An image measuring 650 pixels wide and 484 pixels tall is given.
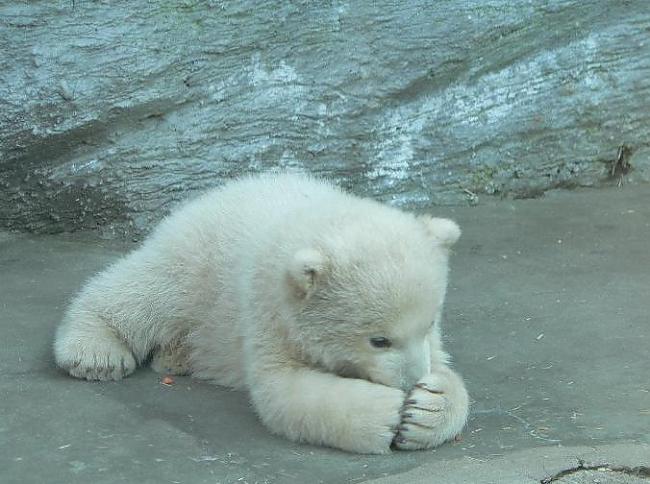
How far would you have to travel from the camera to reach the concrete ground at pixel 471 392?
366cm

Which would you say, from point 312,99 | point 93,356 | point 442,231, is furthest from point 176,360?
point 312,99

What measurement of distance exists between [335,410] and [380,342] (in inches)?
11.2

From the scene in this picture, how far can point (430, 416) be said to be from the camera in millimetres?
3824

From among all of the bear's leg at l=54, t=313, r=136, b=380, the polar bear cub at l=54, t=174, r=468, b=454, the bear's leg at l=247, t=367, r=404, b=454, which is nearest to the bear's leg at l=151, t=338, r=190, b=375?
the polar bear cub at l=54, t=174, r=468, b=454

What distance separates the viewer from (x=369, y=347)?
3842 millimetres

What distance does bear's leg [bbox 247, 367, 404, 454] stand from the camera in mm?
3773

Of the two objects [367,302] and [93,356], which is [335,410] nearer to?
[367,302]

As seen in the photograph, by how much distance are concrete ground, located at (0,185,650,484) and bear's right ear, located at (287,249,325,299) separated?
58 centimetres

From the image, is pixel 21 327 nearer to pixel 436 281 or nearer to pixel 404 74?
pixel 436 281

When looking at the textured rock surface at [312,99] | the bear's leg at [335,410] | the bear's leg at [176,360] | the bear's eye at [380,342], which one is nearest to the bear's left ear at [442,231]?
the bear's eye at [380,342]

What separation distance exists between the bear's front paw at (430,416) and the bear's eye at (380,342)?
0.19 m

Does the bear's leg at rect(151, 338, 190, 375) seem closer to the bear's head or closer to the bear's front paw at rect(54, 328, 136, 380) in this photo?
the bear's front paw at rect(54, 328, 136, 380)

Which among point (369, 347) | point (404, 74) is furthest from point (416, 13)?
point (369, 347)

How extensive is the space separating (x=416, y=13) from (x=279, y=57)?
97 cm
